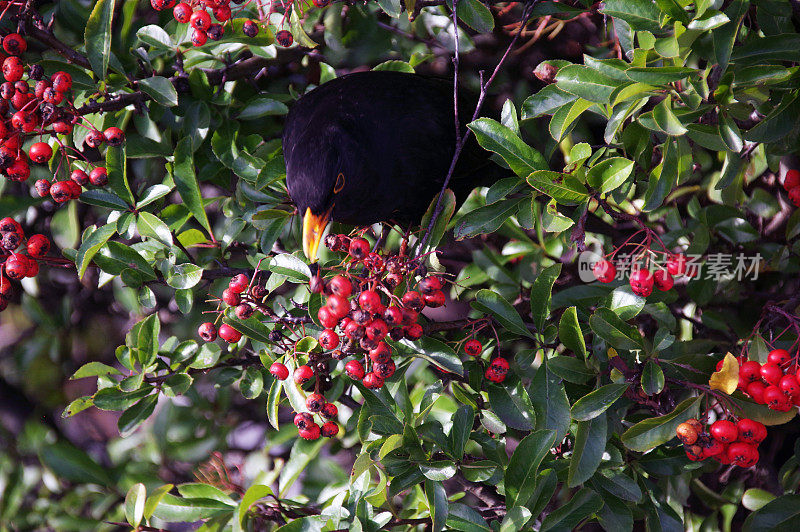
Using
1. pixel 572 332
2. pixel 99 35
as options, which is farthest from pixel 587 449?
pixel 99 35

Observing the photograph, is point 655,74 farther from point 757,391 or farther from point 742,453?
point 742,453

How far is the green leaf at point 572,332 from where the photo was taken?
1214 mm

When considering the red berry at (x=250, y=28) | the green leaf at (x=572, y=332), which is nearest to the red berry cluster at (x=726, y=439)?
the green leaf at (x=572, y=332)

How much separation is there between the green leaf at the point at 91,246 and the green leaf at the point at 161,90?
1.02 ft

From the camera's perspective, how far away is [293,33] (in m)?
1.50

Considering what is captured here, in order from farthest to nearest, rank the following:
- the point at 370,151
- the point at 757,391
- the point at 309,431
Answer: the point at 370,151, the point at 309,431, the point at 757,391

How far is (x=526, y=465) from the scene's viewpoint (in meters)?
1.17

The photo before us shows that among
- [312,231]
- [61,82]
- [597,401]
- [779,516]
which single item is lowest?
[779,516]

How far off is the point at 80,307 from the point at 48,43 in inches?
33.9

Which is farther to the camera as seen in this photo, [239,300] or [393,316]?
[239,300]

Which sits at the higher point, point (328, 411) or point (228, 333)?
point (228, 333)

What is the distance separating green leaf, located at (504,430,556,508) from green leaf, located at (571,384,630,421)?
0.20ft

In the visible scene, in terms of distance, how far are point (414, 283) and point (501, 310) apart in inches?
7.0

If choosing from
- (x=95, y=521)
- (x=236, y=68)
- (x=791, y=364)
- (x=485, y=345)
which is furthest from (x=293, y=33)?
(x=95, y=521)
